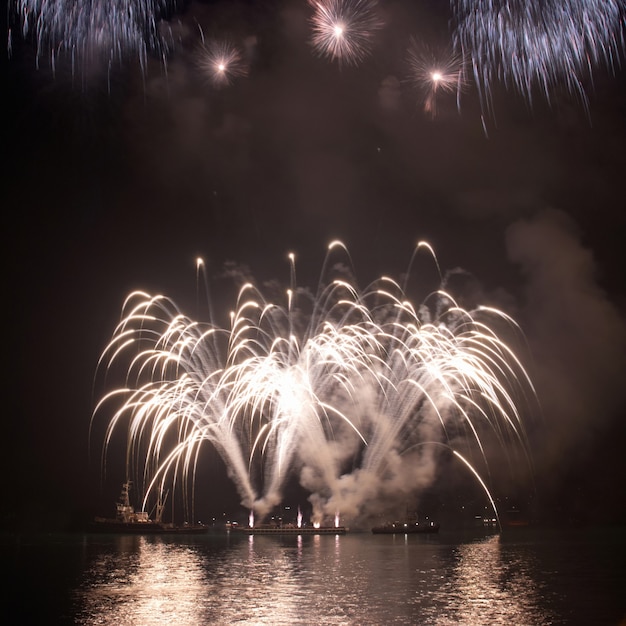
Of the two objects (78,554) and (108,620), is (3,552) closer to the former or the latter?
(78,554)

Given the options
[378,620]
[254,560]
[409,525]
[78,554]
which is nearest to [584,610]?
[378,620]

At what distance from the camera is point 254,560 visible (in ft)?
202

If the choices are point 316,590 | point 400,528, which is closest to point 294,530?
point 400,528

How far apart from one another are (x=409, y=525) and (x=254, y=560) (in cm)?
6143

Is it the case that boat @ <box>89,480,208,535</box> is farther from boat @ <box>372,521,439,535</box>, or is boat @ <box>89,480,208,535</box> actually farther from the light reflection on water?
the light reflection on water

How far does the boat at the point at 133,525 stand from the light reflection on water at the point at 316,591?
2785 inches

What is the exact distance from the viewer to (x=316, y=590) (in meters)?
38.3

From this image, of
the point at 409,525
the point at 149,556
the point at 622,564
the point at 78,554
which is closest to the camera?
the point at 622,564

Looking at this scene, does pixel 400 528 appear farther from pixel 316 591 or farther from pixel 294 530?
pixel 316 591

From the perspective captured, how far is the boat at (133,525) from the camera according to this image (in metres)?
129

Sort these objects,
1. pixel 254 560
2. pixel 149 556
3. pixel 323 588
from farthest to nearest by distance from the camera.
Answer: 1. pixel 149 556
2. pixel 254 560
3. pixel 323 588

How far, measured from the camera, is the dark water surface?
98.7 feet

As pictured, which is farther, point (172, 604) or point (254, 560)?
point (254, 560)

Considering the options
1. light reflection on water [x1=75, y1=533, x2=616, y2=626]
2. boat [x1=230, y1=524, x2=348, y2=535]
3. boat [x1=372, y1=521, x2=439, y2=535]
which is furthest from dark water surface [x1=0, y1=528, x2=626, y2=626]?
boat [x1=372, y1=521, x2=439, y2=535]
